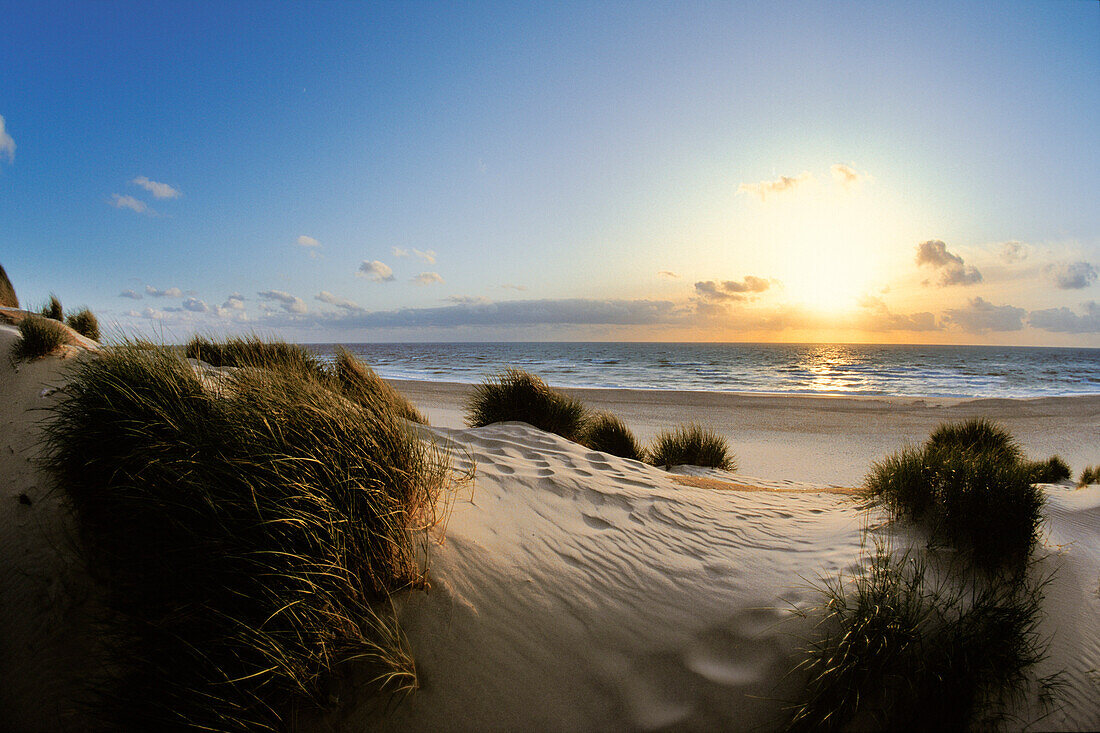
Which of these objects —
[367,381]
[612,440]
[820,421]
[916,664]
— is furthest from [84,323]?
[820,421]

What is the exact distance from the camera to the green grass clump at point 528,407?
793cm

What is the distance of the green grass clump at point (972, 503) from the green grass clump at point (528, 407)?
15.6ft

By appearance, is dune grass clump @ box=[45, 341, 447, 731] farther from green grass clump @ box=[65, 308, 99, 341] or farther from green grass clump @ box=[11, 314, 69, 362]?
green grass clump @ box=[65, 308, 99, 341]

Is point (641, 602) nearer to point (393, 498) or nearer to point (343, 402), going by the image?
point (393, 498)

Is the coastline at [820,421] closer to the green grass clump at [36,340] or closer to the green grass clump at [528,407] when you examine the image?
the green grass clump at [528,407]

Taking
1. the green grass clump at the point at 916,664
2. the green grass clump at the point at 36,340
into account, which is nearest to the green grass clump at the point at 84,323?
the green grass clump at the point at 36,340

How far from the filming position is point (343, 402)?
3271 millimetres

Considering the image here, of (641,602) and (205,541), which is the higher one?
(205,541)

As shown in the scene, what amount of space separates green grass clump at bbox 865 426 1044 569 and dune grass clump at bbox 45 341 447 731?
140 inches

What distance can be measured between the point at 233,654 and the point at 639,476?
13.3 ft

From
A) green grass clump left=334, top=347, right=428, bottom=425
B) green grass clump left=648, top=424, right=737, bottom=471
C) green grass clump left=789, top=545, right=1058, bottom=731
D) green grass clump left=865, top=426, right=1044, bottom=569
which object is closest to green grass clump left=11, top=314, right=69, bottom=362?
green grass clump left=334, top=347, right=428, bottom=425

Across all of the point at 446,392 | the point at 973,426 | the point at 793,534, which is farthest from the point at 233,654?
the point at 446,392

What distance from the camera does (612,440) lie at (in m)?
7.86

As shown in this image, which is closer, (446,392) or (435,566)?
(435,566)
